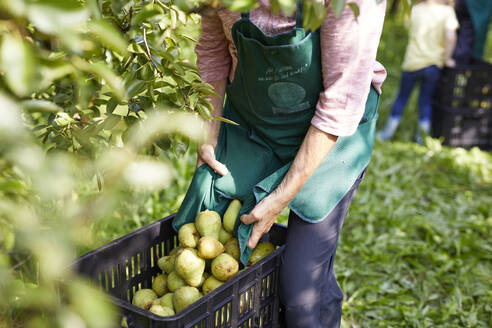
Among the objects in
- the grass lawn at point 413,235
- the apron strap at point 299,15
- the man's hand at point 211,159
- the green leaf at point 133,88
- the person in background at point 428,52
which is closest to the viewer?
the green leaf at point 133,88

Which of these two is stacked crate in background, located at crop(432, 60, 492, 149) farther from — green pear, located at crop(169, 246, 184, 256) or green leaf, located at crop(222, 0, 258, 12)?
green leaf, located at crop(222, 0, 258, 12)

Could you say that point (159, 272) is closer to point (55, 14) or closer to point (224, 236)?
point (224, 236)

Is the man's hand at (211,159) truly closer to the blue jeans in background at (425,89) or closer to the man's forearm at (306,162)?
the man's forearm at (306,162)

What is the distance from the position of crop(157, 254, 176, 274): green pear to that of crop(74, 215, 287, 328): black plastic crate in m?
0.05

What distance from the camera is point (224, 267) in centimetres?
158

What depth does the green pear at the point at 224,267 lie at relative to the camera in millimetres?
1579

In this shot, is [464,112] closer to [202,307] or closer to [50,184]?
[202,307]

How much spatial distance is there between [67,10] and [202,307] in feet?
3.09

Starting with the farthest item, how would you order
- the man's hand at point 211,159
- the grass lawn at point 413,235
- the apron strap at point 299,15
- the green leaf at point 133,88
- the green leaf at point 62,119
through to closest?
1. the grass lawn at point 413,235
2. the man's hand at point 211,159
3. the apron strap at point 299,15
4. the green leaf at point 62,119
5. the green leaf at point 133,88

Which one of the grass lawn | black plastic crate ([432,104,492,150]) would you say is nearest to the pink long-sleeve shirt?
the grass lawn

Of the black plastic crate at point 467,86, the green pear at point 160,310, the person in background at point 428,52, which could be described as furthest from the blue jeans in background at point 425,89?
the green pear at point 160,310

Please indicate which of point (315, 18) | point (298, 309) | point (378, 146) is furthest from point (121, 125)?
point (378, 146)

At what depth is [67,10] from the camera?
0.54 meters

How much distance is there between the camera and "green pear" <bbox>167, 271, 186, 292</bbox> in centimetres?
164
